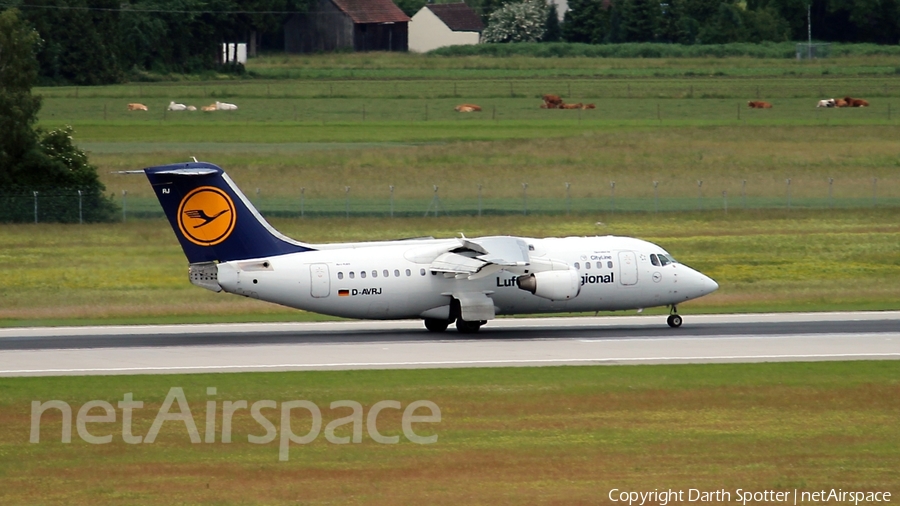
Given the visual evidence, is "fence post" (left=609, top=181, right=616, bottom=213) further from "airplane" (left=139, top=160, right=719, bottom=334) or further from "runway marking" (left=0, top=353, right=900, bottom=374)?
"runway marking" (left=0, top=353, right=900, bottom=374)

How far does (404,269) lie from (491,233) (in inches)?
858

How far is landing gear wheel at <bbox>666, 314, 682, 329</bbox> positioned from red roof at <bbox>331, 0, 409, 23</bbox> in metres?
111

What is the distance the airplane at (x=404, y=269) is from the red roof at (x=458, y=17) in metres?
135

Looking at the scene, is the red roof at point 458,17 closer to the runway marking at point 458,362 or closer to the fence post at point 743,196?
the fence post at point 743,196

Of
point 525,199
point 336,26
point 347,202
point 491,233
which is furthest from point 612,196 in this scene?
point 336,26

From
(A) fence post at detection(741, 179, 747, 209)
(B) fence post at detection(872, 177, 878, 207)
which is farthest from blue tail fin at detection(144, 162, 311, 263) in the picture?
(B) fence post at detection(872, 177, 878, 207)

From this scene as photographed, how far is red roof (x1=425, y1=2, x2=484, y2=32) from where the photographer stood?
172000mm

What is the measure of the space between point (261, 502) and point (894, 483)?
10.7m

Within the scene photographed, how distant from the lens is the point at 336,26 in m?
147

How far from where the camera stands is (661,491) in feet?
67.7

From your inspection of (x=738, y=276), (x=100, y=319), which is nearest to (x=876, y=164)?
(x=738, y=276)

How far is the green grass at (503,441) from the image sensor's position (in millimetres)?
21109

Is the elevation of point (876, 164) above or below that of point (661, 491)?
above

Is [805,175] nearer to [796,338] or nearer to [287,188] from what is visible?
[287,188]
